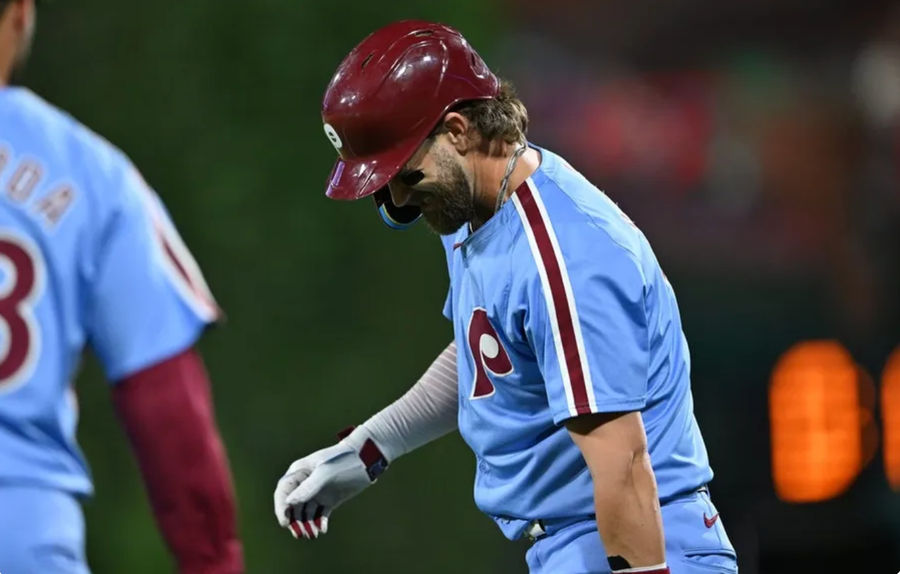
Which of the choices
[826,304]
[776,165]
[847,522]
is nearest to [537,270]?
[847,522]

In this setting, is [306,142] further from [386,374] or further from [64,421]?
[64,421]

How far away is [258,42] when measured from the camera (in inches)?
225

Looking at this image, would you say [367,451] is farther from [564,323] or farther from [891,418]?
[891,418]

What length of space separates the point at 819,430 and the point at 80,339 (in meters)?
4.20

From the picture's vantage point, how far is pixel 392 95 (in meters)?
2.45

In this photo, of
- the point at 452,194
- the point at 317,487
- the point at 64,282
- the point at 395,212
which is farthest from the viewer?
the point at 317,487

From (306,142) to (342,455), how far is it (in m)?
3.04

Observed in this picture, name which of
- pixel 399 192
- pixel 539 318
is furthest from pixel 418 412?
pixel 539 318

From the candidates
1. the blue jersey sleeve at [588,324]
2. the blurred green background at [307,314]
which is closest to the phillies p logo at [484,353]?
the blue jersey sleeve at [588,324]

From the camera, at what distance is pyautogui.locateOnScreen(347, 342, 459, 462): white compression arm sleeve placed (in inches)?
112

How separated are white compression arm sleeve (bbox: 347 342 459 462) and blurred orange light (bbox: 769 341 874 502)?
318 cm

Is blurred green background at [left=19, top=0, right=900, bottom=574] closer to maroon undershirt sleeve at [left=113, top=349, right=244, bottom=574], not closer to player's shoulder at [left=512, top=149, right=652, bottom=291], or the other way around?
player's shoulder at [left=512, top=149, right=652, bottom=291]

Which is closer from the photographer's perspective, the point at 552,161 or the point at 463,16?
the point at 552,161

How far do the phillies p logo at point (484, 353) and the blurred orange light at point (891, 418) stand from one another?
3.61 meters
